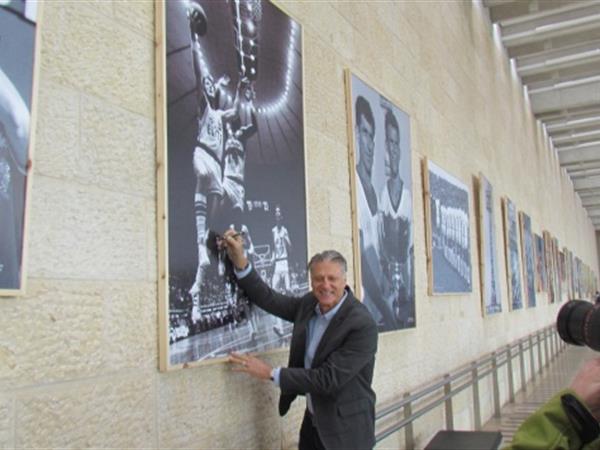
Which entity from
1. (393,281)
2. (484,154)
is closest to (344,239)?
(393,281)

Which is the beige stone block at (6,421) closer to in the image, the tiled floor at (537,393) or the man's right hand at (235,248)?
the man's right hand at (235,248)

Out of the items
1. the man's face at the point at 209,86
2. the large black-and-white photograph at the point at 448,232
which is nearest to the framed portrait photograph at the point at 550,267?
the large black-and-white photograph at the point at 448,232

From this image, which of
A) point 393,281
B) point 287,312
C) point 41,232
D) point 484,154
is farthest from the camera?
point 484,154

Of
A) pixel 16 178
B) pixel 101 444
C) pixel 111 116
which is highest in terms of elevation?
pixel 111 116

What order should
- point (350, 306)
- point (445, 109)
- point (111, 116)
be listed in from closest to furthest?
point (111, 116), point (350, 306), point (445, 109)

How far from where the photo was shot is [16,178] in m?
1.87

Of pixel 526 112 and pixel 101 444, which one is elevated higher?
pixel 526 112

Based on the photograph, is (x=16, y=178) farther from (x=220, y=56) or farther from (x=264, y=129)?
(x=264, y=129)

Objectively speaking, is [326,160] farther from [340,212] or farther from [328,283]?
[328,283]

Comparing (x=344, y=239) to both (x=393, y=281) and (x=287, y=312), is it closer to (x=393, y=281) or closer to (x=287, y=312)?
(x=393, y=281)

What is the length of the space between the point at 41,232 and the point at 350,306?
138 centimetres

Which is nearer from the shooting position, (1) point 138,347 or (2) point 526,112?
(1) point 138,347

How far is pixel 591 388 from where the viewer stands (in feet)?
3.52

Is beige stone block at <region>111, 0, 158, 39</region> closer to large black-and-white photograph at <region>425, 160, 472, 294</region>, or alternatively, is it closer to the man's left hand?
the man's left hand
